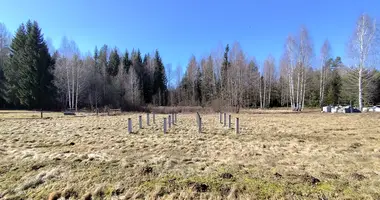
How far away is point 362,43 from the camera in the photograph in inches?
837

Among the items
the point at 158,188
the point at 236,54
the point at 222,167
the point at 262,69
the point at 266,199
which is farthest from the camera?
the point at 262,69

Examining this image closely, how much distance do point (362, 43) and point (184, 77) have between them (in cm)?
3198

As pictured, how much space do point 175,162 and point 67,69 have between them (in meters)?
29.8

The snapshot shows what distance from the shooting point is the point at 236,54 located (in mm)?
34375

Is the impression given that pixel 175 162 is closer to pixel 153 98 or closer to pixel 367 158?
pixel 367 158

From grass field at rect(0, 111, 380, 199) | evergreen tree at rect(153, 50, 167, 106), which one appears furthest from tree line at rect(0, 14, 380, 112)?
grass field at rect(0, 111, 380, 199)

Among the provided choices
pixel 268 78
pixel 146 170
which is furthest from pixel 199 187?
pixel 268 78

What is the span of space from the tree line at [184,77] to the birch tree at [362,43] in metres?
0.08

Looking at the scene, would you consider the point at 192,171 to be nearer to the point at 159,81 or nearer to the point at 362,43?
the point at 362,43

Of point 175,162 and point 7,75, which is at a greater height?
point 7,75

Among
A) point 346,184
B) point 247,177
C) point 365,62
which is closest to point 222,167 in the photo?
point 247,177

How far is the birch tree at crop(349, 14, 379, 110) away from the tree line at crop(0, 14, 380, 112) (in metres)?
0.08

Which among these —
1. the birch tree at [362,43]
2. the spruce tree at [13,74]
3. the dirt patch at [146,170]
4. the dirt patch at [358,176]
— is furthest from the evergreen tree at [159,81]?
the dirt patch at [358,176]

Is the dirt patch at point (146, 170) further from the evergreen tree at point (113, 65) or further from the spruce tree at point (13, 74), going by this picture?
the evergreen tree at point (113, 65)
